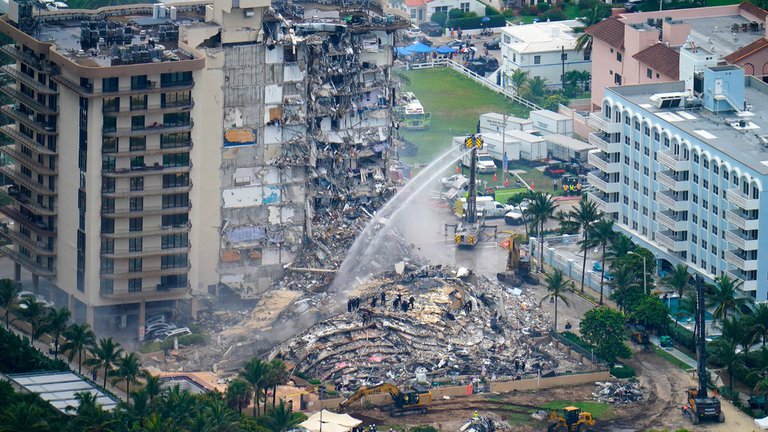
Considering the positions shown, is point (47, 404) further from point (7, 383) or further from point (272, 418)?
point (272, 418)

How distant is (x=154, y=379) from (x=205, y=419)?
921 cm

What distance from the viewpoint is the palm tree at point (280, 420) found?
195m

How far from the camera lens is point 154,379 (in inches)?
7776

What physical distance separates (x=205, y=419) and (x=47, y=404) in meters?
14.1

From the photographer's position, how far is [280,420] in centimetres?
19512

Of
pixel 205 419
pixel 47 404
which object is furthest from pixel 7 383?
pixel 205 419

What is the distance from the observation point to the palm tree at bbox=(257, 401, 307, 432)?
640 ft

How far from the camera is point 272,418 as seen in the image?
19650cm

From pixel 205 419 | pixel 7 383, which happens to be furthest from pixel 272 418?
pixel 7 383

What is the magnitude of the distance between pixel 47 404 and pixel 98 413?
7812 millimetres

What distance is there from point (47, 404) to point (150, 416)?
9580 millimetres

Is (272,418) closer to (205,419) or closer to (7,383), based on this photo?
(205,419)

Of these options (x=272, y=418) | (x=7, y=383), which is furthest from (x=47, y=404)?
(x=272, y=418)

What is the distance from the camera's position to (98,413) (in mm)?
190250
